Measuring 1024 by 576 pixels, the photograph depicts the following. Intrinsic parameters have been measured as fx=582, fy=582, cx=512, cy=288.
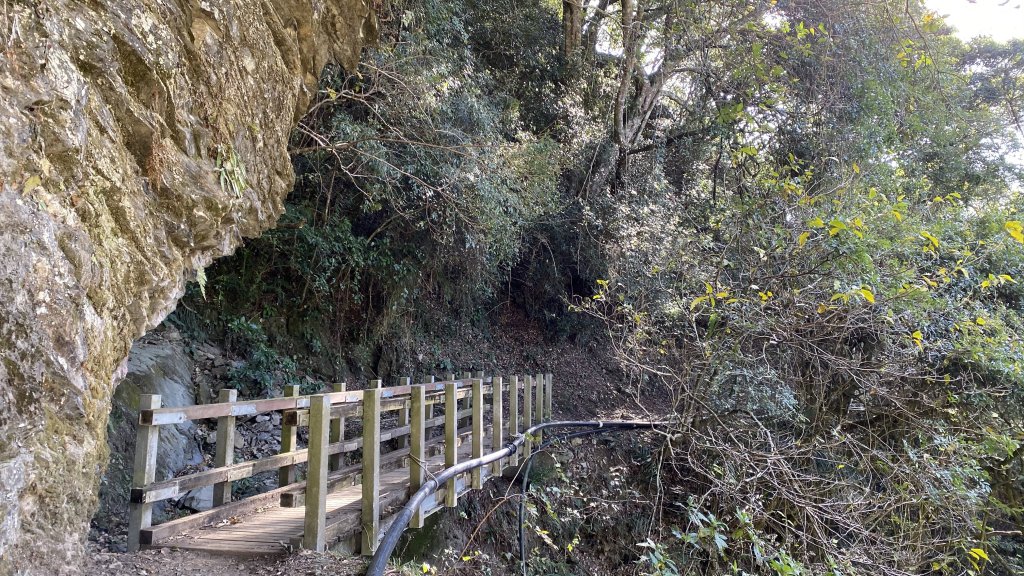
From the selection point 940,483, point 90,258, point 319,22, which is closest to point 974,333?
point 940,483

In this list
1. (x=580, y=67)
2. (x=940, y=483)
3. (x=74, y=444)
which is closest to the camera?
(x=74, y=444)

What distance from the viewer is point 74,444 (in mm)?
2277

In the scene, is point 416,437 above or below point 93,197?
below

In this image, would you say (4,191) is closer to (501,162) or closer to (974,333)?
(501,162)

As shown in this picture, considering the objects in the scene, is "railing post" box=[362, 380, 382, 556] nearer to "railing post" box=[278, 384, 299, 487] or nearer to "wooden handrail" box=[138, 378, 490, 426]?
"wooden handrail" box=[138, 378, 490, 426]

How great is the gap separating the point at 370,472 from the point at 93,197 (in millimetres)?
2225

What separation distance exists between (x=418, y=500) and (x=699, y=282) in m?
4.97

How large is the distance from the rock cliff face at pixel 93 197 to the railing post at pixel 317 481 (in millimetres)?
1030

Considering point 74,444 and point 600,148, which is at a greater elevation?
point 600,148

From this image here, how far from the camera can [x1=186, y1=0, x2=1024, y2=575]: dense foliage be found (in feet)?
20.1

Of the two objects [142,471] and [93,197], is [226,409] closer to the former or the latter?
[142,471]

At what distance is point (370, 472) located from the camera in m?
3.79

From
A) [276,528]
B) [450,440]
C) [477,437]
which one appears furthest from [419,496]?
[477,437]

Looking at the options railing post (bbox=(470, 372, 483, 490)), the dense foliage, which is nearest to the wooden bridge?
railing post (bbox=(470, 372, 483, 490))
